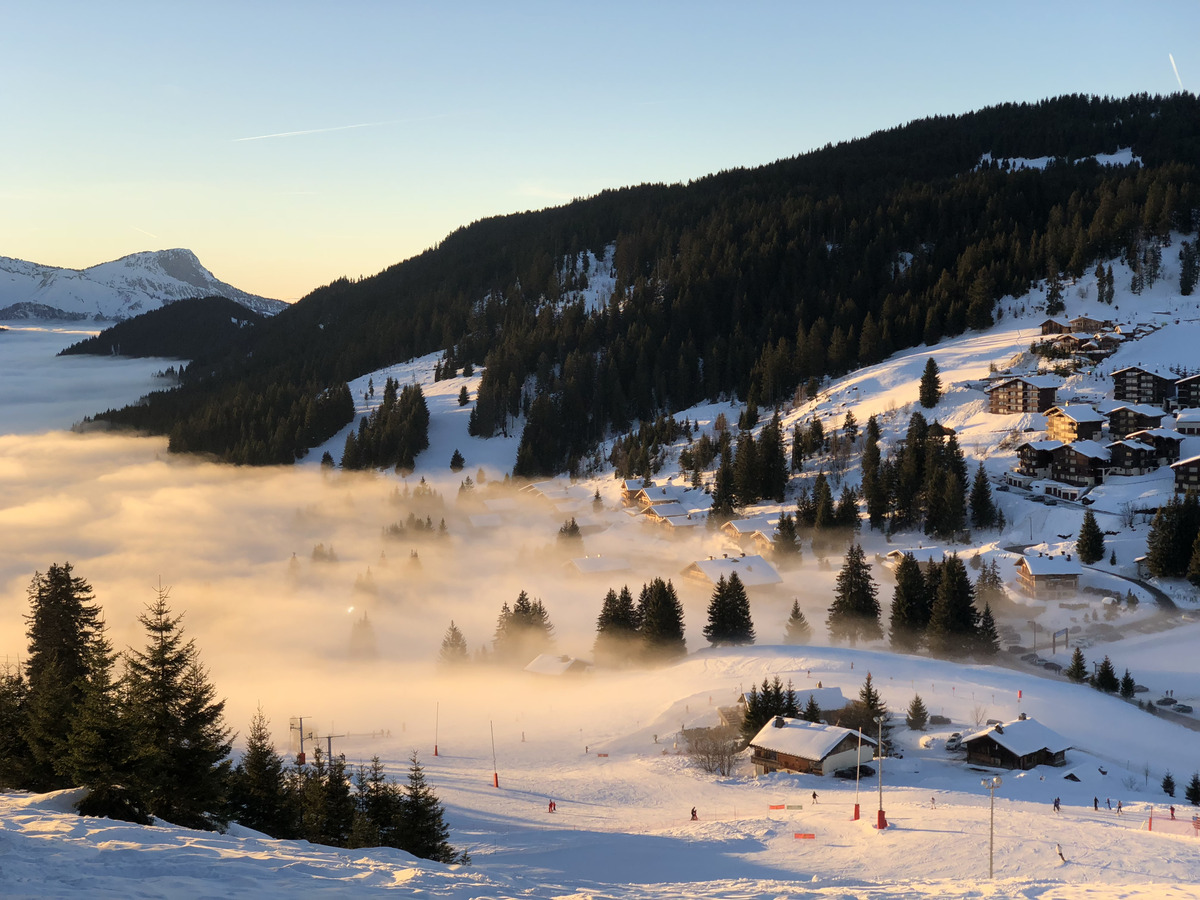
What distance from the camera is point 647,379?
14362cm

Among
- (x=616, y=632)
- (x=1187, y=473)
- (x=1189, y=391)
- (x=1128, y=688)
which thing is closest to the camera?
(x=1128, y=688)

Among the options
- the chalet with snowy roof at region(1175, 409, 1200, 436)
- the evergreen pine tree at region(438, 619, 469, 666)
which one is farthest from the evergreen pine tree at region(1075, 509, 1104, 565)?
the evergreen pine tree at region(438, 619, 469, 666)

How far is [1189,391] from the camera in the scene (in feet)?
299

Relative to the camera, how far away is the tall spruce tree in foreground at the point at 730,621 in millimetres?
65250

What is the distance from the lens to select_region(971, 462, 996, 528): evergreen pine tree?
7719 cm

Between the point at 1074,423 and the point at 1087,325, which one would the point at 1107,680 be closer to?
the point at 1074,423

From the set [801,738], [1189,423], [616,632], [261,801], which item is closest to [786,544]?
[616,632]

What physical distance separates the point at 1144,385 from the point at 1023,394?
12003 mm

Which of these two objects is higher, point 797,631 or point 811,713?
point 797,631

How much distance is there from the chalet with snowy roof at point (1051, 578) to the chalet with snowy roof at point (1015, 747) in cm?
2151

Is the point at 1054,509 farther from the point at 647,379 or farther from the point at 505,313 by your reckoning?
the point at 505,313

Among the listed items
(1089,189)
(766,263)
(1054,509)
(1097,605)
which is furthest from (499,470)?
(1089,189)

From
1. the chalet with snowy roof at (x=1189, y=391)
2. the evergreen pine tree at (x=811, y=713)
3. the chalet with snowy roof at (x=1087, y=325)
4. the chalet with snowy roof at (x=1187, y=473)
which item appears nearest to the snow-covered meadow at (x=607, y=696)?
the chalet with snowy roof at (x=1187, y=473)

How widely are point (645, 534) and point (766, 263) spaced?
257 ft
